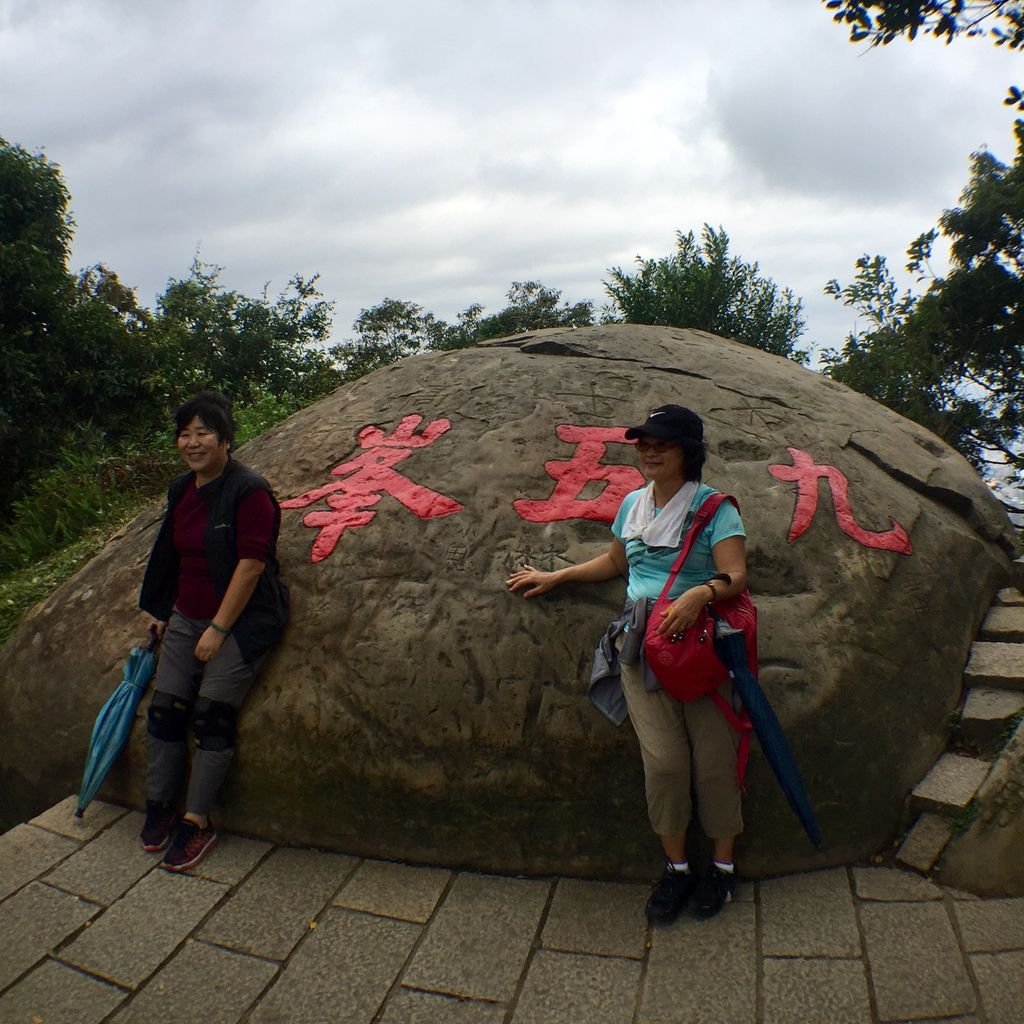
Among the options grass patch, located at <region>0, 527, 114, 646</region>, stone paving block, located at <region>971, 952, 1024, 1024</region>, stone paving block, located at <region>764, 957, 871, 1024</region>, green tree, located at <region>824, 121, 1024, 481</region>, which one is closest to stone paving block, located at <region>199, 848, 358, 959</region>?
stone paving block, located at <region>764, 957, 871, 1024</region>

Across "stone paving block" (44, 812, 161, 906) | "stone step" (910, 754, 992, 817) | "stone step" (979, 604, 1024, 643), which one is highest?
"stone step" (979, 604, 1024, 643)

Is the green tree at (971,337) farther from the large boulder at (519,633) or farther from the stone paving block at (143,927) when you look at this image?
the stone paving block at (143,927)

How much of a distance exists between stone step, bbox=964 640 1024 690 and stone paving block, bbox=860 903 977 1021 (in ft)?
3.47

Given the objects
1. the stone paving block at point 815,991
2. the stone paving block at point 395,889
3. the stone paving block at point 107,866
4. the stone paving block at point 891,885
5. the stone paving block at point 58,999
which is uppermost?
the stone paving block at point 891,885

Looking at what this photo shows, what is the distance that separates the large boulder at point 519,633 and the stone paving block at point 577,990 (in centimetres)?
38

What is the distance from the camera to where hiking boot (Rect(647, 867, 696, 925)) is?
2.39 m

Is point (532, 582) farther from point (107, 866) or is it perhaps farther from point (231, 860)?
point (107, 866)

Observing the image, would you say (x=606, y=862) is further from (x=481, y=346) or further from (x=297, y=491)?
(x=481, y=346)

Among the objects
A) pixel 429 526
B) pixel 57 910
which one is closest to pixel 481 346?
pixel 429 526

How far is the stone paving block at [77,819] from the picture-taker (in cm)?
293

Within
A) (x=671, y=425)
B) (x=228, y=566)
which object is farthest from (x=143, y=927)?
(x=671, y=425)

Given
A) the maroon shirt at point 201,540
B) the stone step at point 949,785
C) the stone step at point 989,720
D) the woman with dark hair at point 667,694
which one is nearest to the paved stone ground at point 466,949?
the woman with dark hair at point 667,694

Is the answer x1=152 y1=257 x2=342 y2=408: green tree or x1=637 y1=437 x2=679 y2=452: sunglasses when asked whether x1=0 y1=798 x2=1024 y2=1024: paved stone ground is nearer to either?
x1=637 y1=437 x2=679 y2=452: sunglasses

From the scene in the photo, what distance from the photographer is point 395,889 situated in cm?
260
